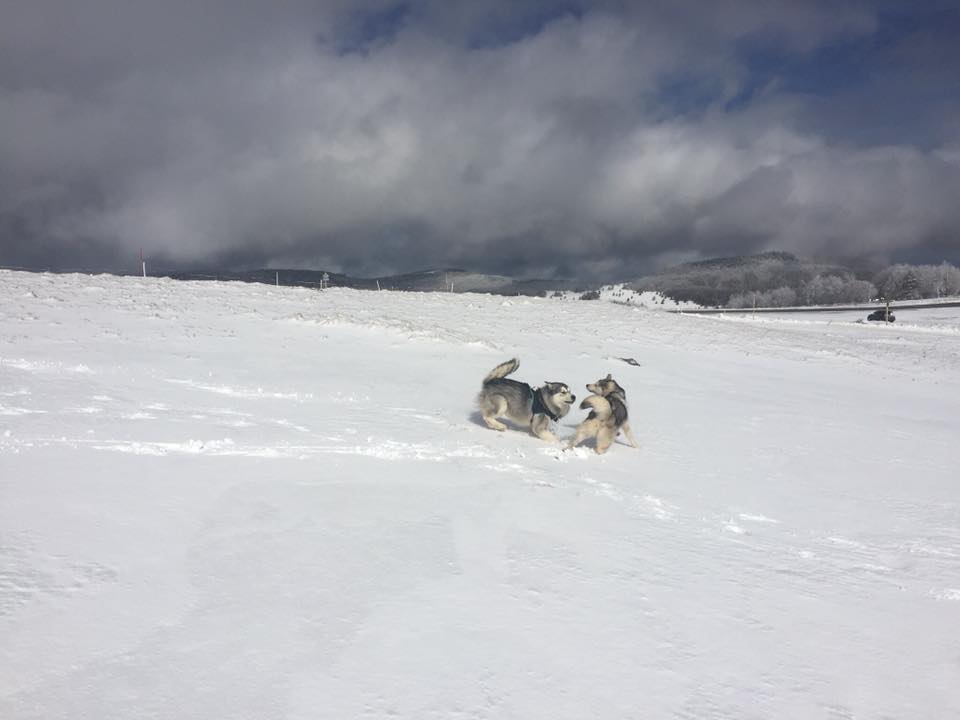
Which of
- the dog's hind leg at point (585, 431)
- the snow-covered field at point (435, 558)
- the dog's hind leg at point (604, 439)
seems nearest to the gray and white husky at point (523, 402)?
the snow-covered field at point (435, 558)

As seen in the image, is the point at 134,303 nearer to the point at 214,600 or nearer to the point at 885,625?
the point at 214,600

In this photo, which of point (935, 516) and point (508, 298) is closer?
point (935, 516)

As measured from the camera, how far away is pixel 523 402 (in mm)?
8430

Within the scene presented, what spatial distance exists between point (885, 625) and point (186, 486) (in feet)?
16.4

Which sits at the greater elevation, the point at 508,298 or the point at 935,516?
the point at 508,298

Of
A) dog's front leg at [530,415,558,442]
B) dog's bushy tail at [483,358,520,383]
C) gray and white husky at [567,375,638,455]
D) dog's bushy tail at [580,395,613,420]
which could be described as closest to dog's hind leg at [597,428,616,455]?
gray and white husky at [567,375,638,455]

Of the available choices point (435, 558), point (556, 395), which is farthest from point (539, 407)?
point (435, 558)

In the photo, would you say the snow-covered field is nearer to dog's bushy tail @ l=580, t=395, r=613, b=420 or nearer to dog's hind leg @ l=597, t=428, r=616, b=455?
dog's hind leg @ l=597, t=428, r=616, b=455

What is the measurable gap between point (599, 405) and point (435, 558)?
4010 mm

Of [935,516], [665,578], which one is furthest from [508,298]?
[665,578]

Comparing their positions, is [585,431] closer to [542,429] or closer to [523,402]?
[542,429]

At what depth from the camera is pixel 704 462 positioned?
769 cm

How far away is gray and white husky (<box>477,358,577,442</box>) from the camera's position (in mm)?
8164

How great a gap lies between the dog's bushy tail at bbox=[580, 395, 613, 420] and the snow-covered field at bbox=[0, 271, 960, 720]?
58 centimetres
